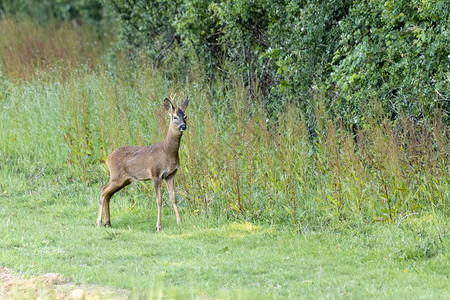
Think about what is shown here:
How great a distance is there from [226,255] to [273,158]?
2648mm

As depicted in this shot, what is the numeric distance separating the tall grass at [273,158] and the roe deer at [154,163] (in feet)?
1.98

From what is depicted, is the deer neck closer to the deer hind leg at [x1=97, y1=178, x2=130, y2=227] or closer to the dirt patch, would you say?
the deer hind leg at [x1=97, y1=178, x2=130, y2=227]

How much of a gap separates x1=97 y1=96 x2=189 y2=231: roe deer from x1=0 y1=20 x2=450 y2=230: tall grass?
0.60 meters

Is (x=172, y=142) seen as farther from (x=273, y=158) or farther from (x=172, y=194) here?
(x=273, y=158)

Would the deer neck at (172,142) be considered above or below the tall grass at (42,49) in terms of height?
below

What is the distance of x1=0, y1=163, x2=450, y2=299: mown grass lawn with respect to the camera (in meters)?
6.40

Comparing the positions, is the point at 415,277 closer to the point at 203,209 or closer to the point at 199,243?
the point at 199,243

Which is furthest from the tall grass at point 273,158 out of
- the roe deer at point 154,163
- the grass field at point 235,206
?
the roe deer at point 154,163

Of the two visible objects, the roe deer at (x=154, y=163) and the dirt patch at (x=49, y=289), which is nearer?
the dirt patch at (x=49, y=289)

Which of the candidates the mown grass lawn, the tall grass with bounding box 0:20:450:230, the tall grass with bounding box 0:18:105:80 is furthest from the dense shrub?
the tall grass with bounding box 0:18:105:80

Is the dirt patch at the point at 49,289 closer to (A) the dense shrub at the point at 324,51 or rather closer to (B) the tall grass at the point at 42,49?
(A) the dense shrub at the point at 324,51

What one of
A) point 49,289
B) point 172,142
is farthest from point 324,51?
point 49,289

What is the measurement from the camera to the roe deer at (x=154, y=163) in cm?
945

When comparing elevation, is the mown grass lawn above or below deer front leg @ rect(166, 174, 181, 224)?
below
